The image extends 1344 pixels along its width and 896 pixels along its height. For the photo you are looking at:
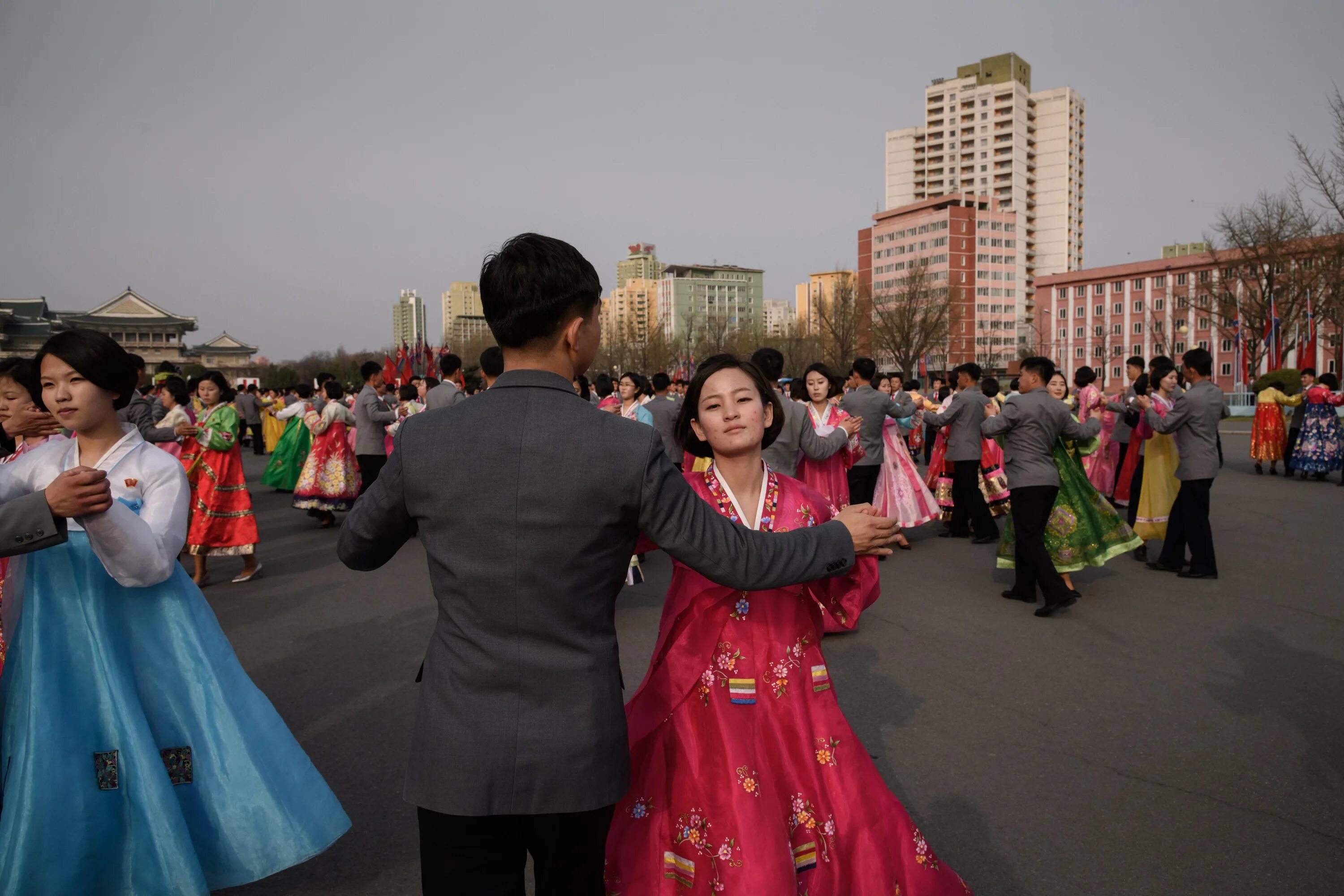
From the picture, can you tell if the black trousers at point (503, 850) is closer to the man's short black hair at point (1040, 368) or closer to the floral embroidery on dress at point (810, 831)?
the floral embroidery on dress at point (810, 831)

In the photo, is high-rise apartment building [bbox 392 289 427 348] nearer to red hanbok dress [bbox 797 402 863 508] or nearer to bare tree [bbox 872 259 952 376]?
bare tree [bbox 872 259 952 376]

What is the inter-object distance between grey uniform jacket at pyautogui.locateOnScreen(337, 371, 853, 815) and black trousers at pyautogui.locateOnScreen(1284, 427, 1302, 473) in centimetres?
1563

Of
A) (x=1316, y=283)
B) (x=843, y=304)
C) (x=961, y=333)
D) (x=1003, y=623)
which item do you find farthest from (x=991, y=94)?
(x=1003, y=623)

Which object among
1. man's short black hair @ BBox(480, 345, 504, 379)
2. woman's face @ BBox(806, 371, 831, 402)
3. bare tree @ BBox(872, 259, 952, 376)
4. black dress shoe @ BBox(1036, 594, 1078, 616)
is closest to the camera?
black dress shoe @ BBox(1036, 594, 1078, 616)

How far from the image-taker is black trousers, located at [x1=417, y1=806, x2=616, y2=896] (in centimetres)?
171

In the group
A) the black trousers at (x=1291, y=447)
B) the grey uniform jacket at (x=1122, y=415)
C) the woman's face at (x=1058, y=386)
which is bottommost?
the black trousers at (x=1291, y=447)

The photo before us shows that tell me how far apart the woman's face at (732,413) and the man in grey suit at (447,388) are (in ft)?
20.5

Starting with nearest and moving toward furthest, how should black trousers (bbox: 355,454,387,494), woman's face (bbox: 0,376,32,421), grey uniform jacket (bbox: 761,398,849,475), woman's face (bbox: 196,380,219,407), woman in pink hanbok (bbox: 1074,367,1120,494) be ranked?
woman's face (bbox: 0,376,32,421)
grey uniform jacket (bbox: 761,398,849,475)
woman's face (bbox: 196,380,219,407)
black trousers (bbox: 355,454,387,494)
woman in pink hanbok (bbox: 1074,367,1120,494)

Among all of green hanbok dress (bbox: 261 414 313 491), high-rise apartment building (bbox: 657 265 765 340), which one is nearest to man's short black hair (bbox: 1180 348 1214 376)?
green hanbok dress (bbox: 261 414 313 491)

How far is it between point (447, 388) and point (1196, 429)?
698cm

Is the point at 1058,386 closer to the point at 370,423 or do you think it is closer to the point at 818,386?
the point at 818,386

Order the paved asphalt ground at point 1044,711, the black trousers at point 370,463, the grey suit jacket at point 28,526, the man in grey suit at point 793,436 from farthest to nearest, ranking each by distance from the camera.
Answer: the black trousers at point 370,463
the man in grey suit at point 793,436
the paved asphalt ground at point 1044,711
the grey suit jacket at point 28,526

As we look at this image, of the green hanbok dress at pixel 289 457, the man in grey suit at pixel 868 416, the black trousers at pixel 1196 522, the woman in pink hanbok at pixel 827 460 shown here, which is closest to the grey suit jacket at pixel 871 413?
the man in grey suit at pixel 868 416

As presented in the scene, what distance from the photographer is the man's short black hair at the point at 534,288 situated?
1.70 m
